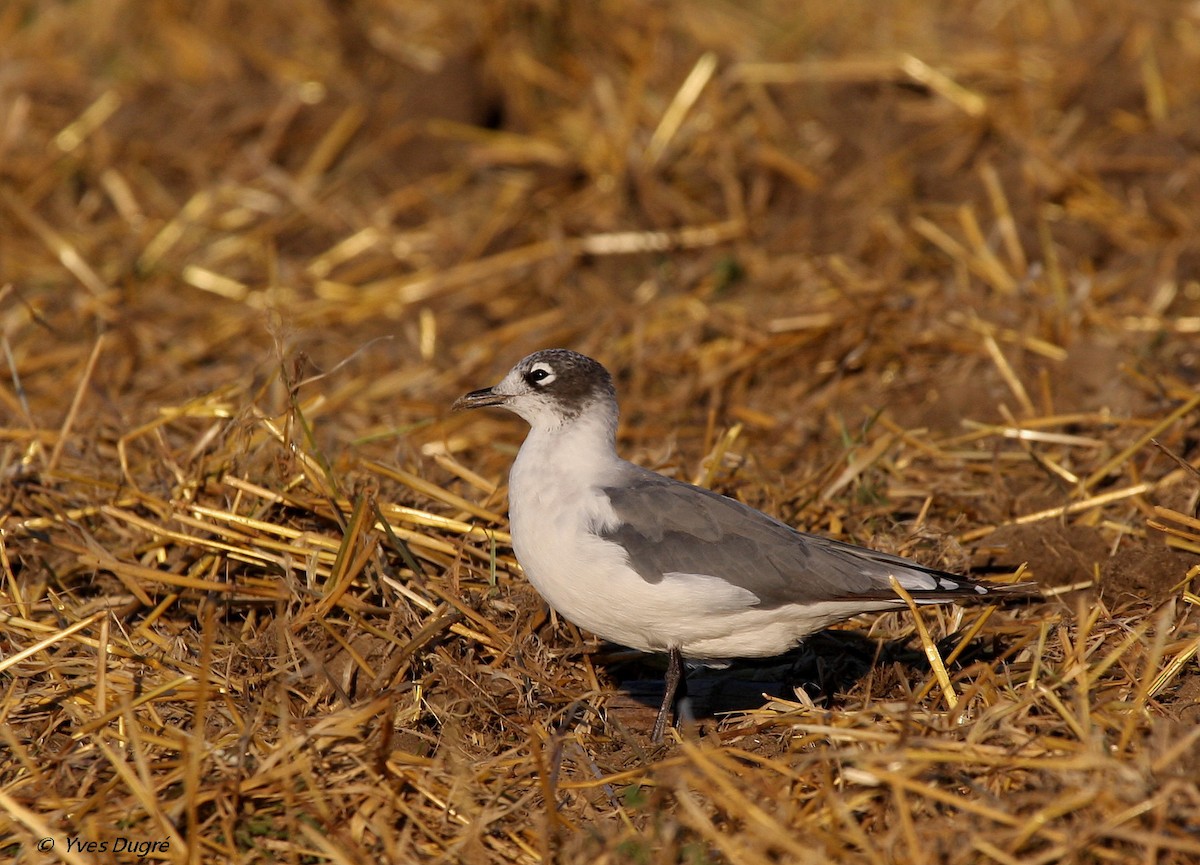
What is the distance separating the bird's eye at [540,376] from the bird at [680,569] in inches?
11.1

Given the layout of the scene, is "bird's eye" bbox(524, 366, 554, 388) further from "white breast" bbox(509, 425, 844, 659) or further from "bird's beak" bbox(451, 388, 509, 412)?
"white breast" bbox(509, 425, 844, 659)

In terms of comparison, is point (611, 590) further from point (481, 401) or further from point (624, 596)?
point (481, 401)

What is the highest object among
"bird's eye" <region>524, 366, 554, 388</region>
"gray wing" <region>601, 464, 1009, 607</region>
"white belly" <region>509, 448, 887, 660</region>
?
"bird's eye" <region>524, 366, 554, 388</region>

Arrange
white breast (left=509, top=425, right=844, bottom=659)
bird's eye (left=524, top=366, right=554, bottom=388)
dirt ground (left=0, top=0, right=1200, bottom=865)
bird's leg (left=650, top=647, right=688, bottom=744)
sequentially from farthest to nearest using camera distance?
bird's eye (left=524, top=366, right=554, bottom=388)
bird's leg (left=650, top=647, right=688, bottom=744)
white breast (left=509, top=425, right=844, bottom=659)
dirt ground (left=0, top=0, right=1200, bottom=865)

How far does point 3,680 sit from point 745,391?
162 inches

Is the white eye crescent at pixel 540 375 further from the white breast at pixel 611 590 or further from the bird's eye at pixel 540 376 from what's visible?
the white breast at pixel 611 590

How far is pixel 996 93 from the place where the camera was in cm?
949

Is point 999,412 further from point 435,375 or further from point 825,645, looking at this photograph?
point 435,375

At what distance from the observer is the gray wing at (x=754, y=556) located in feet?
14.2

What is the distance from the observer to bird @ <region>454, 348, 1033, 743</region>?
4324 millimetres

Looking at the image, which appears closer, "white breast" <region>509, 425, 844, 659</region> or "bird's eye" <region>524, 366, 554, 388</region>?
"white breast" <region>509, 425, 844, 659</region>

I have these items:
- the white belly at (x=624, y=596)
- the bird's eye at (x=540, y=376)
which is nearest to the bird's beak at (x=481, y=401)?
the bird's eye at (x=540, y=376)

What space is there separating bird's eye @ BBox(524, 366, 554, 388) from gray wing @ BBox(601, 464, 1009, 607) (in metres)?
0.52

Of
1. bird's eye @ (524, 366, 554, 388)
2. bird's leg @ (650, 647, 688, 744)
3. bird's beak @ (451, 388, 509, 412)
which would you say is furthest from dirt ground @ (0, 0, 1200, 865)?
bird's eye @ (524, 366, 554, 388)
